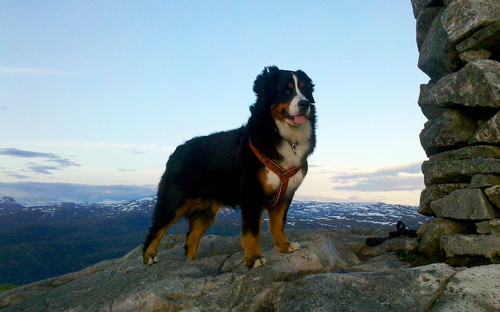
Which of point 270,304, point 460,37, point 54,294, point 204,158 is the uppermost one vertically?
point 460,37

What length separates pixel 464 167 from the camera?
6809 millimetres

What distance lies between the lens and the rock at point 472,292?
13.0 ft

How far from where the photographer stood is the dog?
6.24 m

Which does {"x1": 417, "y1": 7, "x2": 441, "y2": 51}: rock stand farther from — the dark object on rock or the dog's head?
the dark object on rock

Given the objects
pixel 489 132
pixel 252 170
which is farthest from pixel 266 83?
pixel 489 132

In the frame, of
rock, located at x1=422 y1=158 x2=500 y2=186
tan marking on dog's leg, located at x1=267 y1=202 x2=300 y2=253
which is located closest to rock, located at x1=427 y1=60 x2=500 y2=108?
rock, located at x1=422 y1=158 x2=500 y2=186

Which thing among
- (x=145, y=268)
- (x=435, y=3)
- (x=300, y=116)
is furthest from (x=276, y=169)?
(x=435, y=3)

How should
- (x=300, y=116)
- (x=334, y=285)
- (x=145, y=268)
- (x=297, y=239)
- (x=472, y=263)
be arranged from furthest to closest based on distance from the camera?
(x=297, y=239)
(x=145, y=268)
(x=300, y=116)
(x=472, y=263)
(x=334, y=285)

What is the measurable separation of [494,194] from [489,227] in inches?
21.7

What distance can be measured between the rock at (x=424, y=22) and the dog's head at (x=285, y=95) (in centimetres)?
377

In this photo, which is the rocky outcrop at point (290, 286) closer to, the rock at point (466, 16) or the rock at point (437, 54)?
the rock at point (437, 54)

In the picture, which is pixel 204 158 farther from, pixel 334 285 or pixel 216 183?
pixel 334 285

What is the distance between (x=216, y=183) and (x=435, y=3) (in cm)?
643

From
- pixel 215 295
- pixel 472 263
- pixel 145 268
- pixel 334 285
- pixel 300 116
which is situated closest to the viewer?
pixel 334 285
